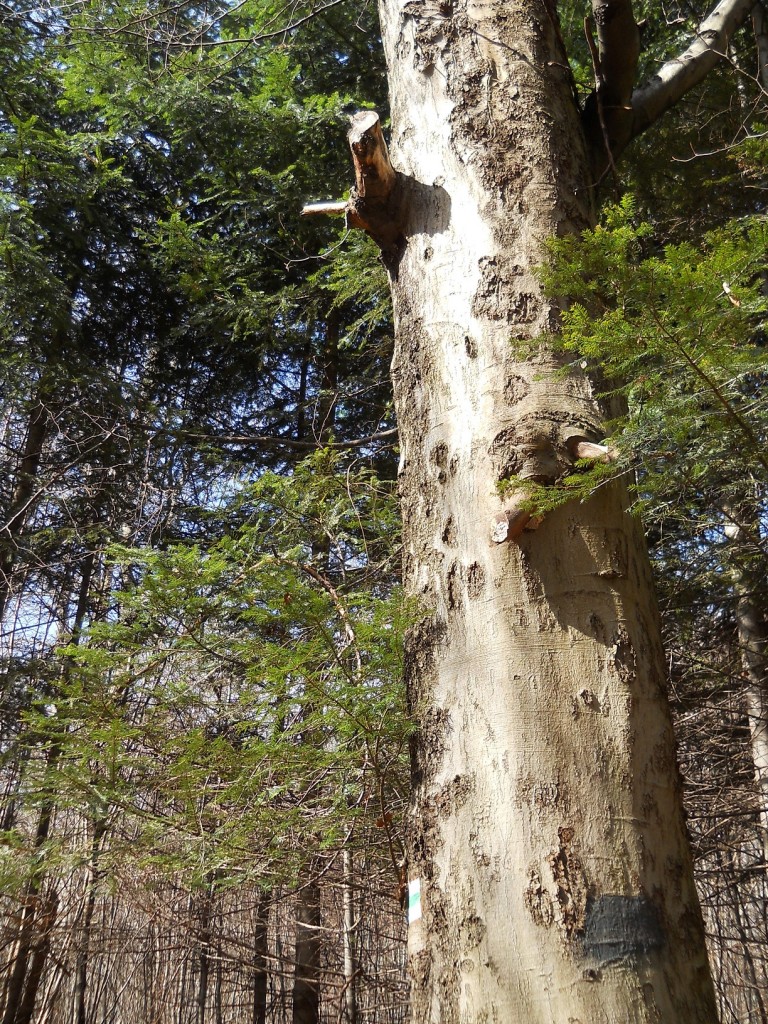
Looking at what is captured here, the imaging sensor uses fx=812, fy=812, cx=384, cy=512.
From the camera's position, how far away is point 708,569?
4559 millimetres

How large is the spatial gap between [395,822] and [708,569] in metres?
2.53

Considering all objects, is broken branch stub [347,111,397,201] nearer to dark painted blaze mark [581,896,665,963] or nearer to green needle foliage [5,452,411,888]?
green needle foliage [5,452,411,888]

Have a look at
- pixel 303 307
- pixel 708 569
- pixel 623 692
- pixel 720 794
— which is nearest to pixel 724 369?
pixel 623 692

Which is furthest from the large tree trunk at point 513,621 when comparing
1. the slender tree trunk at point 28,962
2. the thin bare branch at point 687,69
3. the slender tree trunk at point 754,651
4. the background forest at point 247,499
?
the slender tree trunk at point 28,962

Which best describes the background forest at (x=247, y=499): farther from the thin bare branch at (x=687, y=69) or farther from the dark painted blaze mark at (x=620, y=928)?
the dark painted blaze mark at (x=620, y=928)

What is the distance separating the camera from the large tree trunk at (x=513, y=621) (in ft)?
4.76

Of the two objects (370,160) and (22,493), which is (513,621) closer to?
(370,160)

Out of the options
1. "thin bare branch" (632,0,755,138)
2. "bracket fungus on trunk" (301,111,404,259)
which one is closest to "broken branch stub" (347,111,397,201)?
"bracket fungus on trunk" (301,111,404,259)

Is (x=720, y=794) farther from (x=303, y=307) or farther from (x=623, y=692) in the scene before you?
(x=303, y=307)

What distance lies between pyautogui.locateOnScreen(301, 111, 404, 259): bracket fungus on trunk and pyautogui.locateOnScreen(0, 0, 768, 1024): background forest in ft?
1.94

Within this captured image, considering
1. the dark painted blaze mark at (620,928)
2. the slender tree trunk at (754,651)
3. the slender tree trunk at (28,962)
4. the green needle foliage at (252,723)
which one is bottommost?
the dark painted blaze mark at (620,928)

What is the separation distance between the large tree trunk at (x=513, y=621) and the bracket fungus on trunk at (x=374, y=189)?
4 cm

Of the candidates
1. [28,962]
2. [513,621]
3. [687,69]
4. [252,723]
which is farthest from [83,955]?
[687,69]

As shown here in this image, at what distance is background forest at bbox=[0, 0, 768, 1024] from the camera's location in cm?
219
